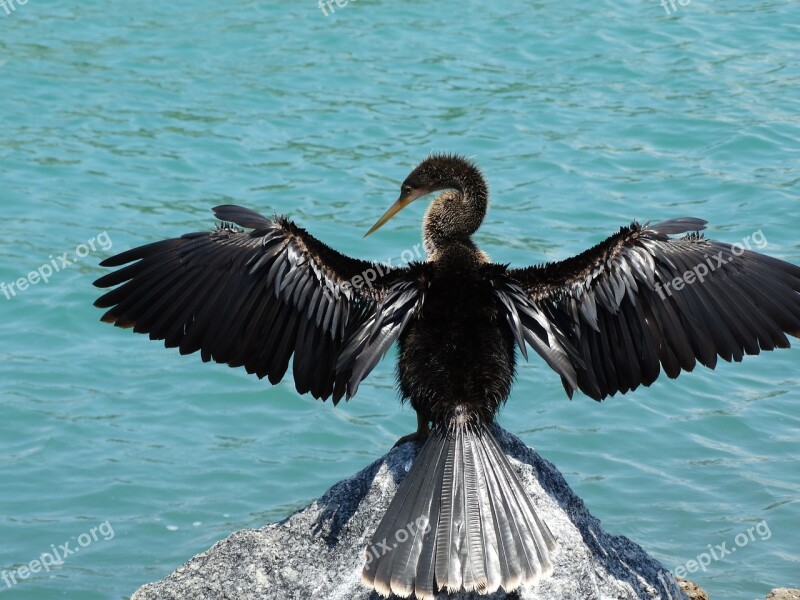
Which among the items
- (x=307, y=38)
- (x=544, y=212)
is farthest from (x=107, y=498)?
(x=307, y=38)

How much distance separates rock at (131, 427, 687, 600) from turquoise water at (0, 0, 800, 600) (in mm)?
1753

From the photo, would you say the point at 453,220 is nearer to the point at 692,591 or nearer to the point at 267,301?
the point at 267,301

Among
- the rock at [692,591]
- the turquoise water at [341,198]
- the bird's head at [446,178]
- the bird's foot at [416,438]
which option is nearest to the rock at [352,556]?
the bird's foot at [416,438]

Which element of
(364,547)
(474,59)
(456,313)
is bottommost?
(364,547)

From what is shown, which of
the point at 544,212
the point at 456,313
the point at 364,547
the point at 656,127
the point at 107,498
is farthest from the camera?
the point at 656,127

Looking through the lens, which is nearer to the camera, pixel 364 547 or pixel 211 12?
pixel 364 547

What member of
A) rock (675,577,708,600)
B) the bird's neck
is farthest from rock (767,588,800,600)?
the bird's neck

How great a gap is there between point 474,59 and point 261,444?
623 centimetres

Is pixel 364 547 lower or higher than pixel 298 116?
lower

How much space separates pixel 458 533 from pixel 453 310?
932 millimetres

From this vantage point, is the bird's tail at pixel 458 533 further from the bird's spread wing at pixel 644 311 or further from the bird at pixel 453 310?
the bird's spread wing at pixel 644 311

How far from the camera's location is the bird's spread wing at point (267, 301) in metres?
4.33

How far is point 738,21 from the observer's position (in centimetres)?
1262

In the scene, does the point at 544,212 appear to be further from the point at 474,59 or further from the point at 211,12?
the point at 211,12
